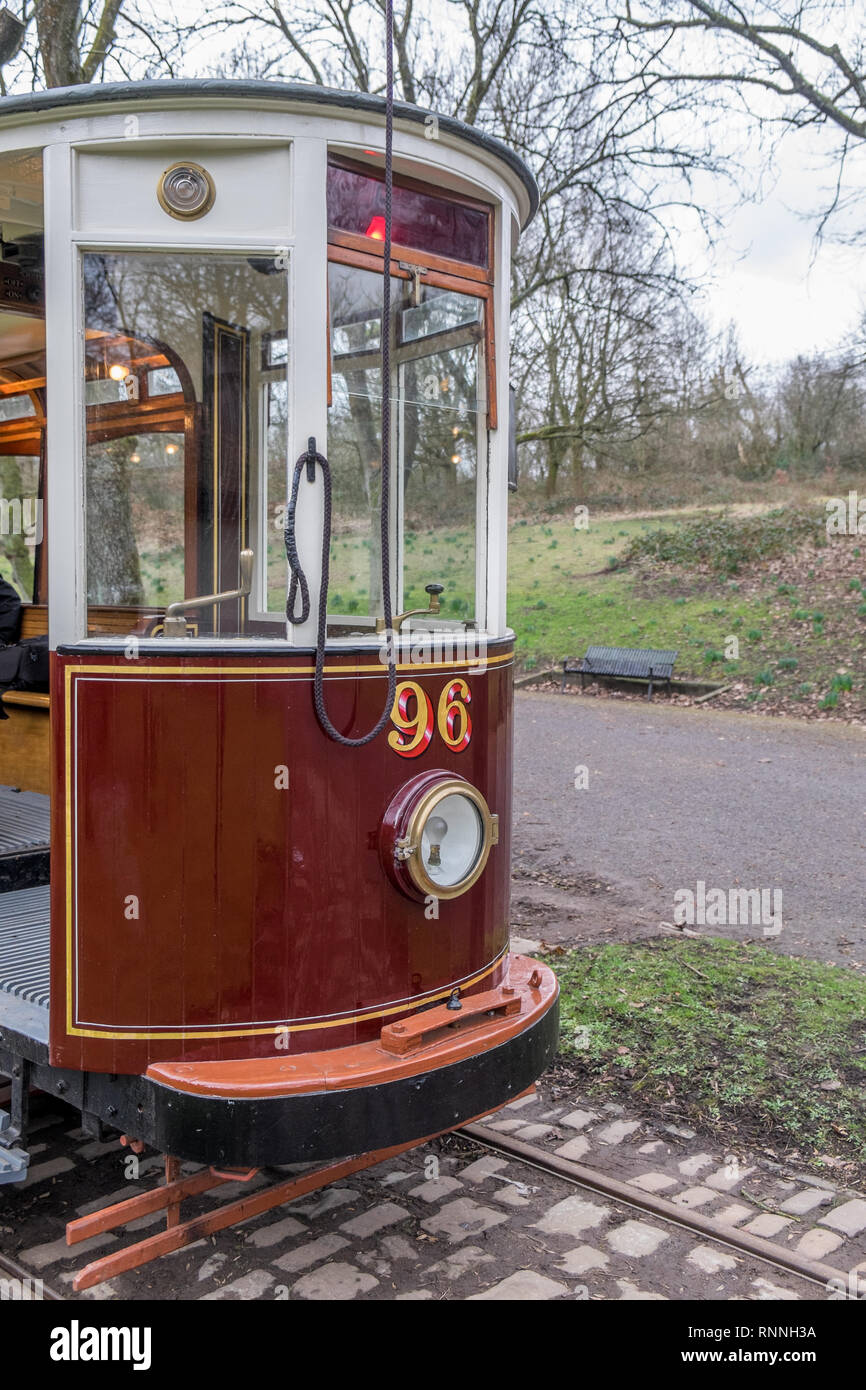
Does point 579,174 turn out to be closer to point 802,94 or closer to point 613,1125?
point 802,94

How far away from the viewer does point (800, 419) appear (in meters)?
25.8

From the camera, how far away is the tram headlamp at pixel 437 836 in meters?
3.15

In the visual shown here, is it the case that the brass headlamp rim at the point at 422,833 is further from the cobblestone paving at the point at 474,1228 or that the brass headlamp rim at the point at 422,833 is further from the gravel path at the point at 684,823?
the gravel path at the point at 684,823

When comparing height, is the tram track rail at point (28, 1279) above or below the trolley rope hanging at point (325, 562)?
below

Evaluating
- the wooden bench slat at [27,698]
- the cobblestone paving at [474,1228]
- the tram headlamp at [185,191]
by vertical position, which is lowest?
the cobblestone paving at [474,1228]

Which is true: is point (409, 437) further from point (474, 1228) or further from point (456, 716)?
point (474, 1228)

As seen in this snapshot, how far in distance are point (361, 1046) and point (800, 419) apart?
25.3 meters

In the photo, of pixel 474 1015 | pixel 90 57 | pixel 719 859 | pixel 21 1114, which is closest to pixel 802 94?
pixel 90 57

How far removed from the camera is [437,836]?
3271 millimetres

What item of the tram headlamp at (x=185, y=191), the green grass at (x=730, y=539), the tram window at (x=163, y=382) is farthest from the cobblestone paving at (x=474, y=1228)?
the green grass at (x=730, y=539)

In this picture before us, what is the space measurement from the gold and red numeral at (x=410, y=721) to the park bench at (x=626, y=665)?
41.4 ft

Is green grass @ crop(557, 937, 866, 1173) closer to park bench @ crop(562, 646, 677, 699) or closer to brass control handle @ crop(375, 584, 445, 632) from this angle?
brass control handle @ crop(375, 584, 445, 632)

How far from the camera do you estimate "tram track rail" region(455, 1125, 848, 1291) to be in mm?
3203

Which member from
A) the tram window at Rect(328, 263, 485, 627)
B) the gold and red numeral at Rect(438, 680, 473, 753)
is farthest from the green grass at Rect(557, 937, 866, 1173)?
the tram window at Rect(328, 263, 485, 627)
